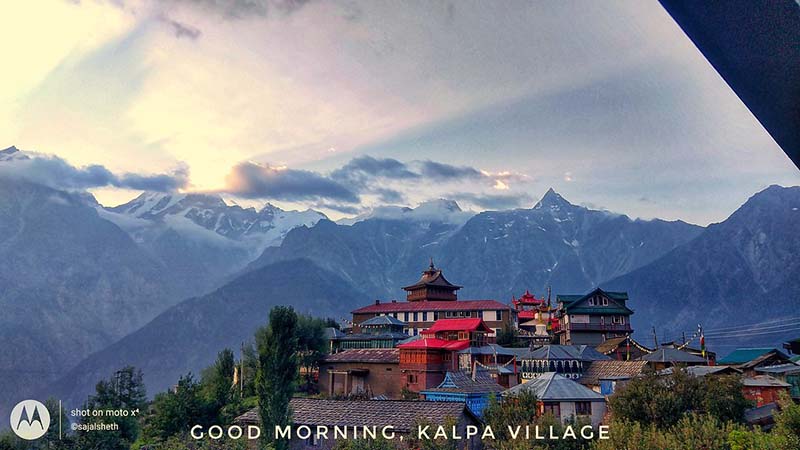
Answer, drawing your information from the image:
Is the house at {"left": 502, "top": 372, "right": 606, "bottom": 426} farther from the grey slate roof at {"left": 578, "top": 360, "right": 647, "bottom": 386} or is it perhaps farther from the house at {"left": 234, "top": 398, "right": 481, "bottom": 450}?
the grey slate roof at {"left": 578, "top": 360, "right": 647, "bottom": 386}

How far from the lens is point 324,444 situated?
31.5 m

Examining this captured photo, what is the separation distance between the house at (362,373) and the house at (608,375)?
16.8m

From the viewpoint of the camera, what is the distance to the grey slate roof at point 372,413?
101ft

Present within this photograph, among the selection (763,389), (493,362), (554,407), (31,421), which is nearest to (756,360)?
(763,389)

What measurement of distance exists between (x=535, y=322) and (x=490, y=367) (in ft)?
105

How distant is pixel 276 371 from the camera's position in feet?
108

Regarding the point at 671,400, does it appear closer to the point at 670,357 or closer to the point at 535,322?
the point at 670,357

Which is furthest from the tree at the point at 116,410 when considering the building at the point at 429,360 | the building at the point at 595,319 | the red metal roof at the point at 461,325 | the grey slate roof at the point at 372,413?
the building at the point at 595,319

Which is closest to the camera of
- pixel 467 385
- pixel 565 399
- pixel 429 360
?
pixel 565 399

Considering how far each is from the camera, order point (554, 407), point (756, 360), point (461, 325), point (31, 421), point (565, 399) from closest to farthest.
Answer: point (554, 407)
point (565, 399)
point (31, 421)
point (756, 360)
point (461, 325)

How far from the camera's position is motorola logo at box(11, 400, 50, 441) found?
38316 mm

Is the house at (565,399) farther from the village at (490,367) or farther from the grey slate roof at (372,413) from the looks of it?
the grey slate roof at (372,413)

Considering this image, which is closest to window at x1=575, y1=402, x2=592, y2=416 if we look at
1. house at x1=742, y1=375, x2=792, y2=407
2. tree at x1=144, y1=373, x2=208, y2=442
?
house at x1=742, y1=375, x2=792, y2=407

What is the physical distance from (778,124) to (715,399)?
32.9 meters
